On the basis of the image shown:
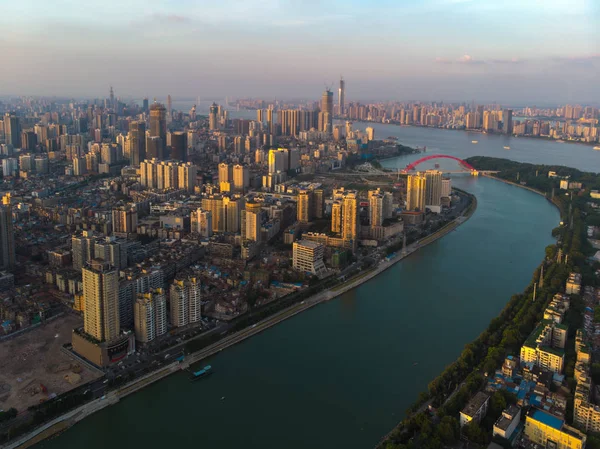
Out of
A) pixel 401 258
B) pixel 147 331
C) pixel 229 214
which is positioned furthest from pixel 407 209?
pixel 147 331

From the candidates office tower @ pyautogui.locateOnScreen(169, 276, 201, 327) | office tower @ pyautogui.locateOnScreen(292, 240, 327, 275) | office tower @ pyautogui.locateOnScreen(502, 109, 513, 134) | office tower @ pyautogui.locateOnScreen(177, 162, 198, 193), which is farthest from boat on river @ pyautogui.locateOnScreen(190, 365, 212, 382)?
office tower @ pyautogui.locateOnScreen(502, 109, 513, 134)

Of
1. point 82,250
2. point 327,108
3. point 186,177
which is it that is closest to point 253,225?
point 82,250

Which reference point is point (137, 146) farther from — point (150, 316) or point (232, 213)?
point (150, 316)

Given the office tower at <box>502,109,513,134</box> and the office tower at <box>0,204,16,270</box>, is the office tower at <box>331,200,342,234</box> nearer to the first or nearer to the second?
the office tower at <box>0,204,16,270</box>

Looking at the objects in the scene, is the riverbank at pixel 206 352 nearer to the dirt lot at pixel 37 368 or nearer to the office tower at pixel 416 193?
the dirt lot at pixel 37 368

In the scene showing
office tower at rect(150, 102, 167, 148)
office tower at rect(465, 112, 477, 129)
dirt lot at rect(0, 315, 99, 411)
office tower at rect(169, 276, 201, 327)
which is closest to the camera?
dirt lot at rect(0, 315, 99, 411)
